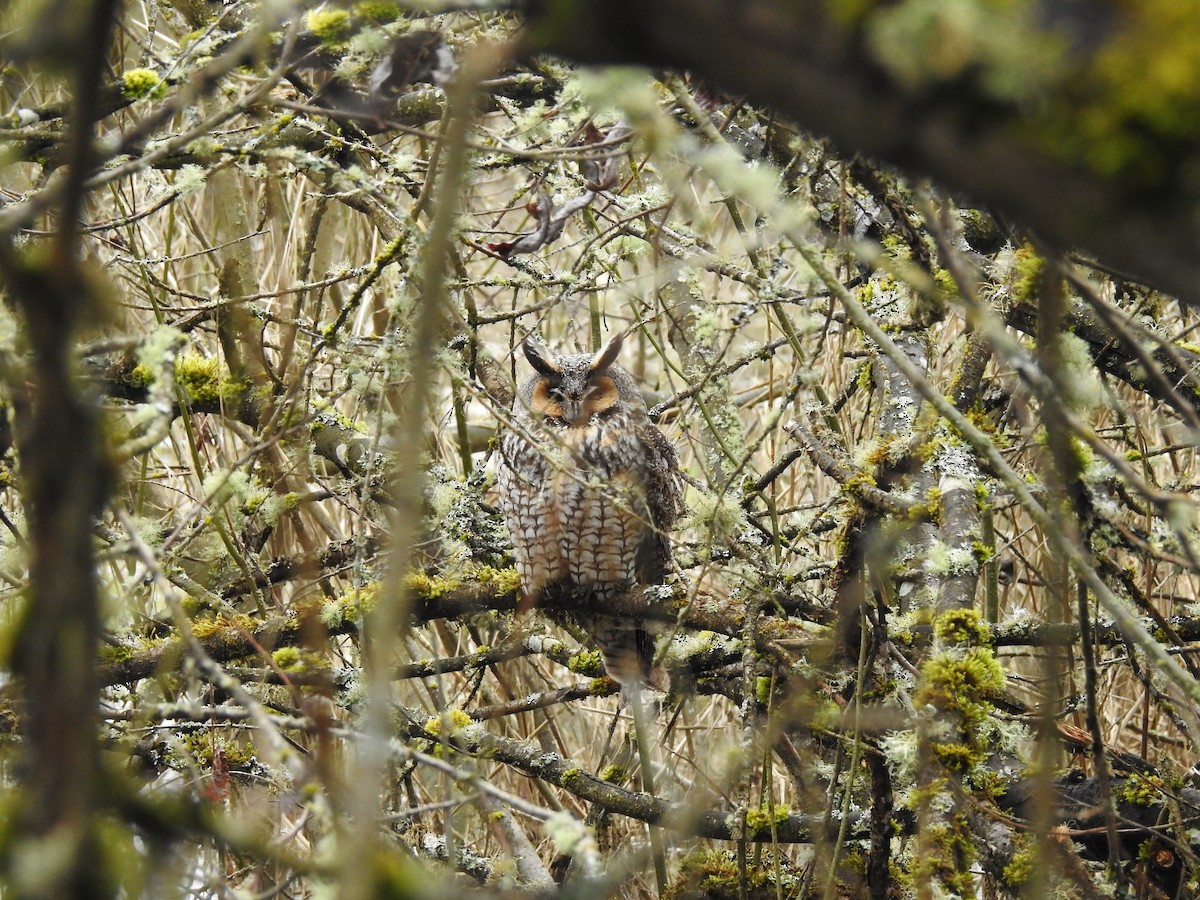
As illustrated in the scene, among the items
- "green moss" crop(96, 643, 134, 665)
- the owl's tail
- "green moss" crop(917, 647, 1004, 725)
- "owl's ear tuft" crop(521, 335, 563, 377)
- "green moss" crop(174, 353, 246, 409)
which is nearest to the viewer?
"green moss" crop(917, 647, 1004, 725)

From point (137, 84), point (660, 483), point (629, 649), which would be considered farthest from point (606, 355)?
point (137, 84)

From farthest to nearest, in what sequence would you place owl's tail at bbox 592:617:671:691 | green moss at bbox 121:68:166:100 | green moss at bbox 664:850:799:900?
owl's tail at bbox 592:617:671:691
green moss at bbox 664:850:799:900
green moss at bbox 121:68:166:100

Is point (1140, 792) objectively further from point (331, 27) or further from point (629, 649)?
point (331, 27)

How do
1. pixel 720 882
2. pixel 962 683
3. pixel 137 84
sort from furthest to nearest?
pixel 720 882, pixel 137 84, pixel 962 683

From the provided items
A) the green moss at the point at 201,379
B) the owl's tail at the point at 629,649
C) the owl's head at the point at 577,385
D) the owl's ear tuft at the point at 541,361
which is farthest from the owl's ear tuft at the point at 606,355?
the green moss at the point at 201,379

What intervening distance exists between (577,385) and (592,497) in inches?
15.8

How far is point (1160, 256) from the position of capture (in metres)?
0.63

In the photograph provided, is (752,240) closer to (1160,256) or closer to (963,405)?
(963,405)

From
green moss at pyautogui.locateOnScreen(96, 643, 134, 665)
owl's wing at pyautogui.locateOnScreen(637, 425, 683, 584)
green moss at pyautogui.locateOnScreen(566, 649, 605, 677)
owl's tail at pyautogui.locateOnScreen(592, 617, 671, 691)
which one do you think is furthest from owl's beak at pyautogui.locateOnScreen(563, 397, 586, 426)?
green moss at pyautogui.locateOnScreen(96, 643, 134, 665)

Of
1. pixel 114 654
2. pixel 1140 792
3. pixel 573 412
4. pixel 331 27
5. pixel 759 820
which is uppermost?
pixel 331 27

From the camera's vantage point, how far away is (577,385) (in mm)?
3439

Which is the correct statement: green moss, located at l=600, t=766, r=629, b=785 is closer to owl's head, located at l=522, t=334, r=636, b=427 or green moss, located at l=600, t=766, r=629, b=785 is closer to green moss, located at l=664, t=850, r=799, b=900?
green moss, located at l=664, t=850, r=799, b=900

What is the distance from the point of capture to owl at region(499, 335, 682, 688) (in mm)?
3307

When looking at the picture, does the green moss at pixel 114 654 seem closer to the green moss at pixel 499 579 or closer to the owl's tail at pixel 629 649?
the green moss at pixel 499 579
